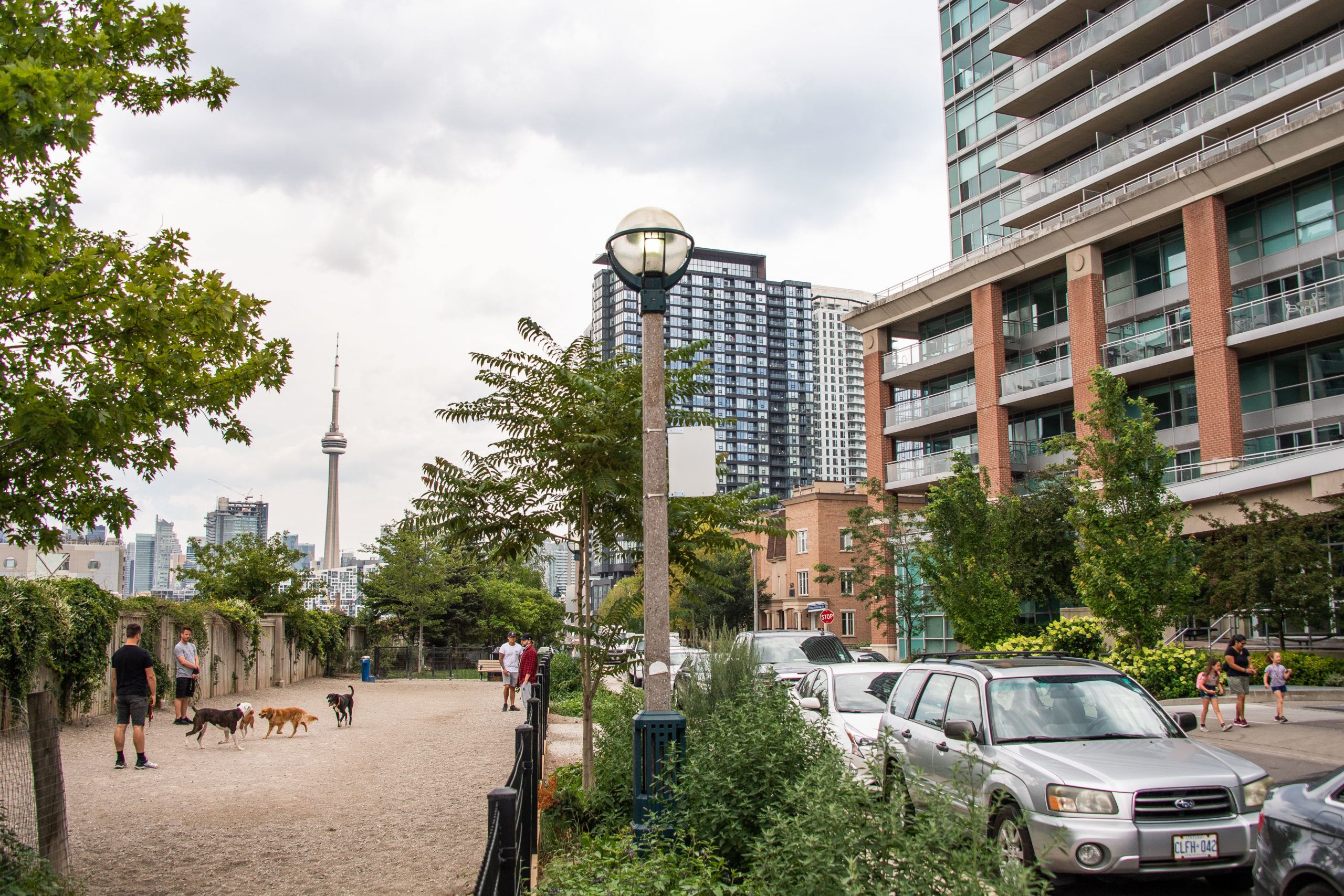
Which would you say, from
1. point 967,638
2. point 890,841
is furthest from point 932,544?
point 890,841

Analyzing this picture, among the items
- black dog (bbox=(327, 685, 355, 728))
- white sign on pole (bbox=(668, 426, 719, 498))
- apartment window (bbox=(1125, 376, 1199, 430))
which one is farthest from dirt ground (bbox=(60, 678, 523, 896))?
apartment window (bbox=(1125, 376, 1199, 430))

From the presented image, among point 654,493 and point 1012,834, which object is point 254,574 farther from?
point 1012,834

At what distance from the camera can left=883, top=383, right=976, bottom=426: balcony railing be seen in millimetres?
44375

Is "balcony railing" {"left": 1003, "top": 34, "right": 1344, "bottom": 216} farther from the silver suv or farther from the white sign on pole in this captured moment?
the white sign on pole

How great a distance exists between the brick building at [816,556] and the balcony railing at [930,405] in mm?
12771

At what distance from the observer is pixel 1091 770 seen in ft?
21.5

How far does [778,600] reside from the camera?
67000mm

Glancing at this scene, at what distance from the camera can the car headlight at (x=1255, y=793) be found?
21.2 feet

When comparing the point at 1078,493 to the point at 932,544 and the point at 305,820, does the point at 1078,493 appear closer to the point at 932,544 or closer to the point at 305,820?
the point at 932,544

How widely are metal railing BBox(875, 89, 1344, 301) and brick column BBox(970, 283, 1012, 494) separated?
200 centimetres

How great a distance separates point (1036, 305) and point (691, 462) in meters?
39.7

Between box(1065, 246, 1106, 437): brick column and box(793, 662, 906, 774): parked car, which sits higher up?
box(1065, 246, 1106, 437): brick column

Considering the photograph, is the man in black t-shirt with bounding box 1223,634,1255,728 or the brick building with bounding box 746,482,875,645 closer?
the man in black t-shirt with bounding box 1223,634,1255,728

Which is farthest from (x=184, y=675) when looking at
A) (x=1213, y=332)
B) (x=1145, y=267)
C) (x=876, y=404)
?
(x=876, y=404)
